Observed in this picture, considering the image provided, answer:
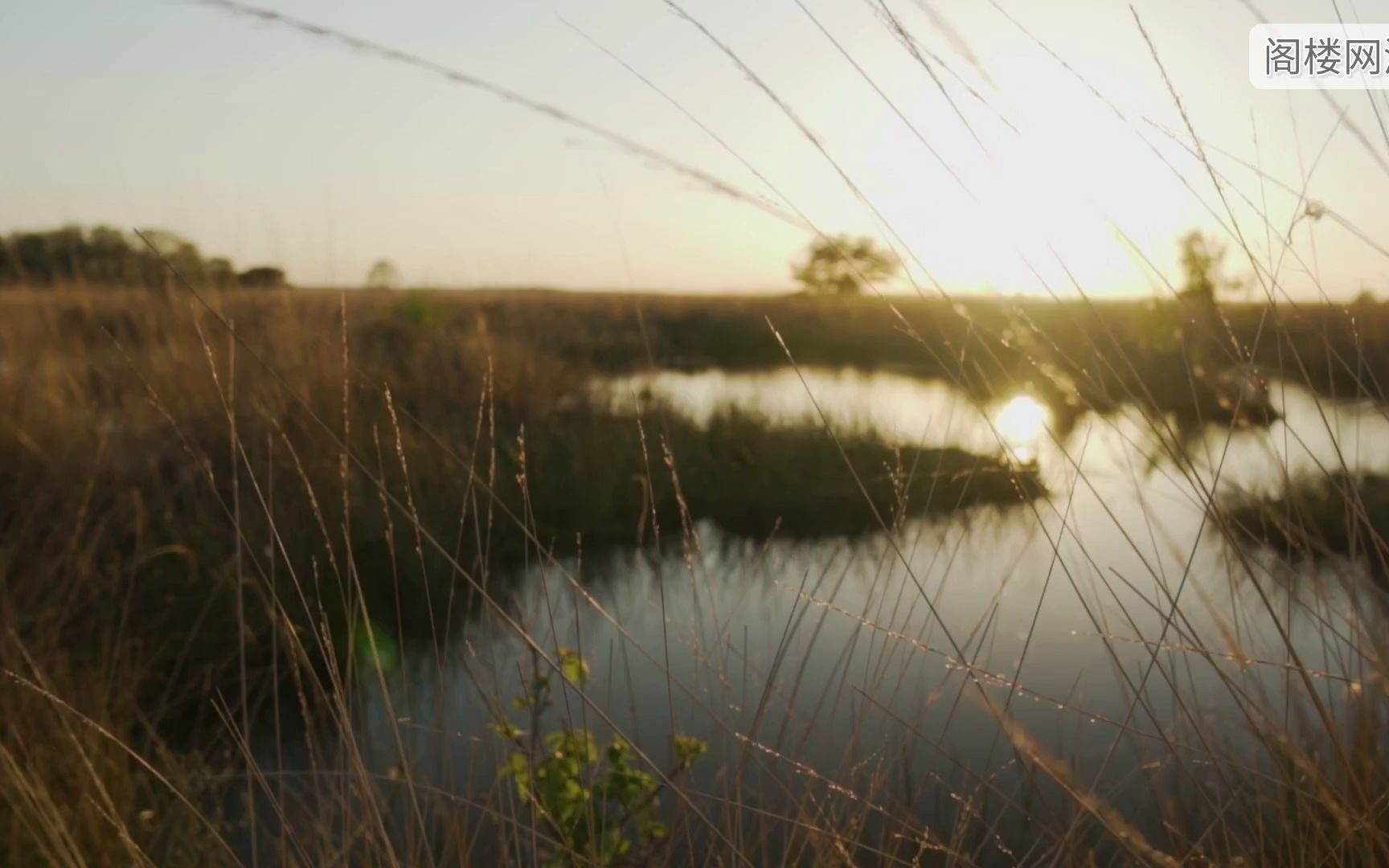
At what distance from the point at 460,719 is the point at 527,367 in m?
4.25

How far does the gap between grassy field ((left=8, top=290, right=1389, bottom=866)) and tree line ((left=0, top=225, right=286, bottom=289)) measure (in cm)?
12

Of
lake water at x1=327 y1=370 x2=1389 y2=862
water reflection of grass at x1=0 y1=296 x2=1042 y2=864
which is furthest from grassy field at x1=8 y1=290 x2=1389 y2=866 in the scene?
lake water at x1=327 y1=370 x2=1389 y2=862

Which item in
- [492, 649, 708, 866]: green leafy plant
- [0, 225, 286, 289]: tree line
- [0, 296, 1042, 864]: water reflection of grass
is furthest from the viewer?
[0, 225, 286, 289]: tree line

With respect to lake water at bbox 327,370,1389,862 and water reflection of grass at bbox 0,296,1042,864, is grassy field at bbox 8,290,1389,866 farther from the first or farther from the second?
lake water at bbox 327,370,1389,862

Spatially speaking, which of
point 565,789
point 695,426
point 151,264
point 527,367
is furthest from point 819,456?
point 565,789

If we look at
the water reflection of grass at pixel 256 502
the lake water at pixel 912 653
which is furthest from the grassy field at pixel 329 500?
the lake water at pixel 912 653

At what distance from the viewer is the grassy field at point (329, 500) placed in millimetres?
1160

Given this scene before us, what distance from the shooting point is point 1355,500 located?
39.9 inches

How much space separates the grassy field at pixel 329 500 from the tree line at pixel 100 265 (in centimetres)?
12

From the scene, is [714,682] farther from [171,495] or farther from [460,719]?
[171,495]

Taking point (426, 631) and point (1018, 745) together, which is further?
point (426, 631)

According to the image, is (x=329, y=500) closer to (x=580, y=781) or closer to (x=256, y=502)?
(x=256, y=502)

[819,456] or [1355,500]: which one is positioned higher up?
[1355,500]

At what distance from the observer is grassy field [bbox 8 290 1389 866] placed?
3.81 ft
